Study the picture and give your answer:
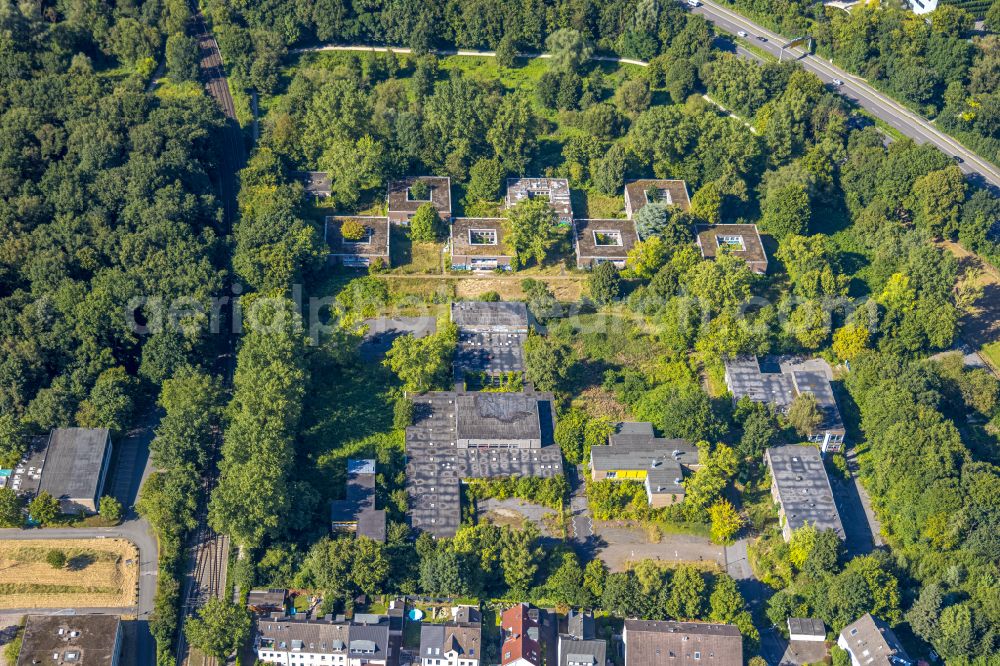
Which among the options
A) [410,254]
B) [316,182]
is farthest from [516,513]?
[316,182]

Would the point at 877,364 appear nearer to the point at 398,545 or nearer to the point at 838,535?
the point at 838,535

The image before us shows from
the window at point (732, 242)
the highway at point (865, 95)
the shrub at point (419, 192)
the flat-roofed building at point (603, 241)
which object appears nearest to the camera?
the flat-roofed building at point (603, 241)

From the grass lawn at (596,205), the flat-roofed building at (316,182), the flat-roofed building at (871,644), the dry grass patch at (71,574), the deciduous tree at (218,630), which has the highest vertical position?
the flat-roofed building at (316,182)

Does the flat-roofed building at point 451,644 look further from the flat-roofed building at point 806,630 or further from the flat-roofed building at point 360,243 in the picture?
the flat-roofed building at point 360,243

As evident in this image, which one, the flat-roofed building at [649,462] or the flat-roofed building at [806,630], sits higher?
the flat-roofed building at [649,462]

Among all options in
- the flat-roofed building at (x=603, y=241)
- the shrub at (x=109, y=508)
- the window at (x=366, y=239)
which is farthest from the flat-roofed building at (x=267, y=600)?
the flat-roofed building at (x=603, y=241)

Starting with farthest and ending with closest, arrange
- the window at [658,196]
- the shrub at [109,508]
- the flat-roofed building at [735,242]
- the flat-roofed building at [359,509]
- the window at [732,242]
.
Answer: the window at [658,196] < the window at [732,242] < the flat-roofed building at [735,242] < the shrub at [109,508] < the flat-roofed building at [359,509]

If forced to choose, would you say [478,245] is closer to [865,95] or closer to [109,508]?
[109,508]

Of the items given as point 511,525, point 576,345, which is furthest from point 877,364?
point 511,525
